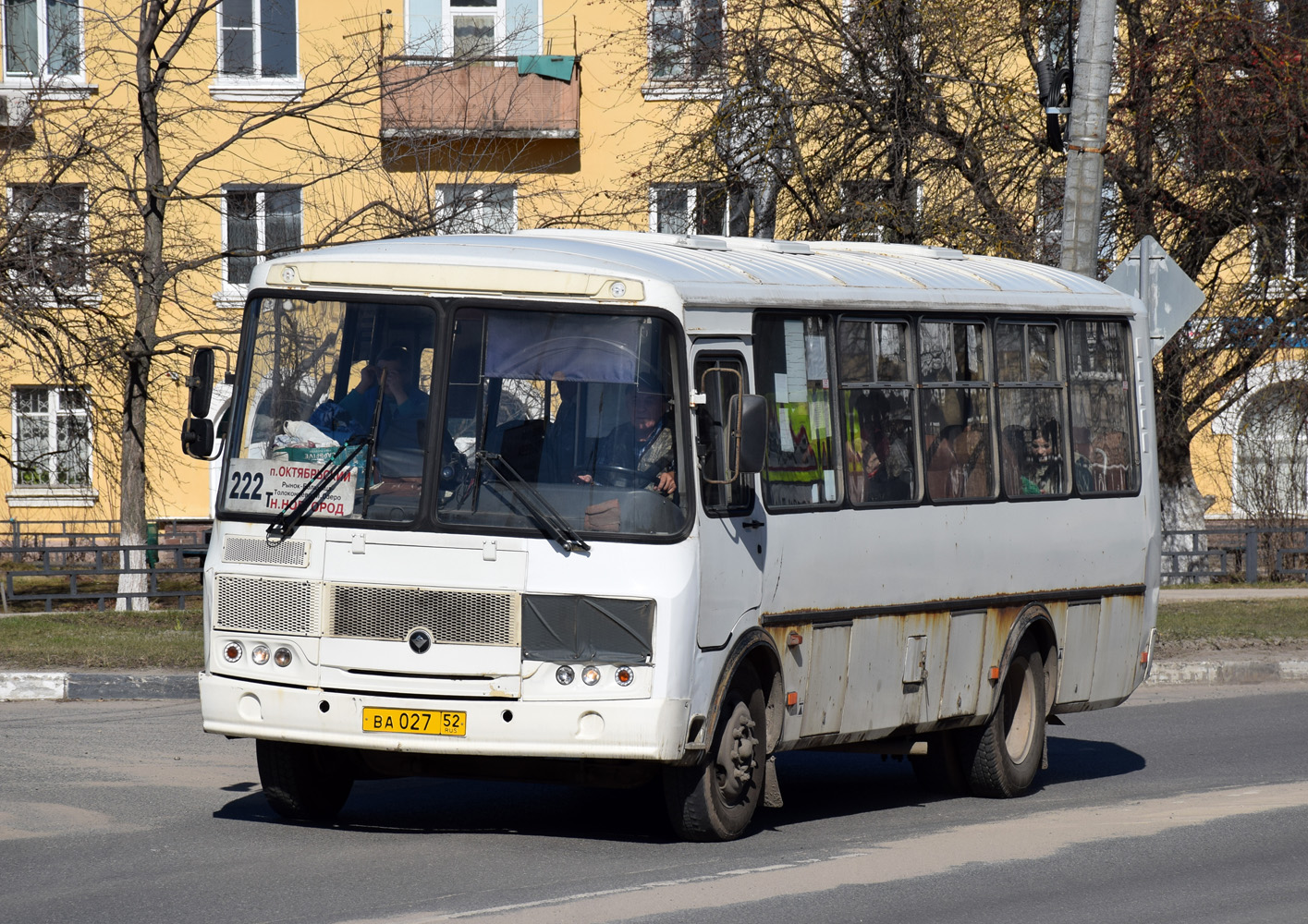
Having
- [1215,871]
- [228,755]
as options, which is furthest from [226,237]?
[1215,871]

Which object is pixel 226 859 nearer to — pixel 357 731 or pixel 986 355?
pixel 357 731

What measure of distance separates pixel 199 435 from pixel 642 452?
2.10 meters

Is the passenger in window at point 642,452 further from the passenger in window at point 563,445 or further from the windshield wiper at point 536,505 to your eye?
the windshield wiper at point 536,505

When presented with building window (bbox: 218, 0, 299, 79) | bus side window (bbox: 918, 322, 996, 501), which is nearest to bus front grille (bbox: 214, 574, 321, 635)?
bus side window (bbox: 918, 322, 996, 501)

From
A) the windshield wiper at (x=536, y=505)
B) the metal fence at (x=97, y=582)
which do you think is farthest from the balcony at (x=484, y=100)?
the windshield wiper at (x=536, y=505)

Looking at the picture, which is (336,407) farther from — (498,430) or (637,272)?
(637,272)

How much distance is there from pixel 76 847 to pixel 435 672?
→ 168 centimetres

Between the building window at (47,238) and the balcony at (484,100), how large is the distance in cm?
363

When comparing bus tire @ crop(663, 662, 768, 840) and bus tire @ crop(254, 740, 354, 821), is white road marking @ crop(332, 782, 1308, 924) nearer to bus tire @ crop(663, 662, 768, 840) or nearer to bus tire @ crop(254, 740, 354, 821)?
bus tire @ crop(663, 662, 768, 840)

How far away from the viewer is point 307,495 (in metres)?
8.36

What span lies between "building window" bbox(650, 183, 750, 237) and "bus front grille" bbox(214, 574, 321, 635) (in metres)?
15.6

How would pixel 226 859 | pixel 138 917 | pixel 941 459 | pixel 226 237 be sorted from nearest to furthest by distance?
1. pixel 138 917
2. pixel 226 859
3. pixel 941 459
4. pixel 226 237

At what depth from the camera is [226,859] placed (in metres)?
7.89

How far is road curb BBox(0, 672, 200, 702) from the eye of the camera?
45.7 feet
